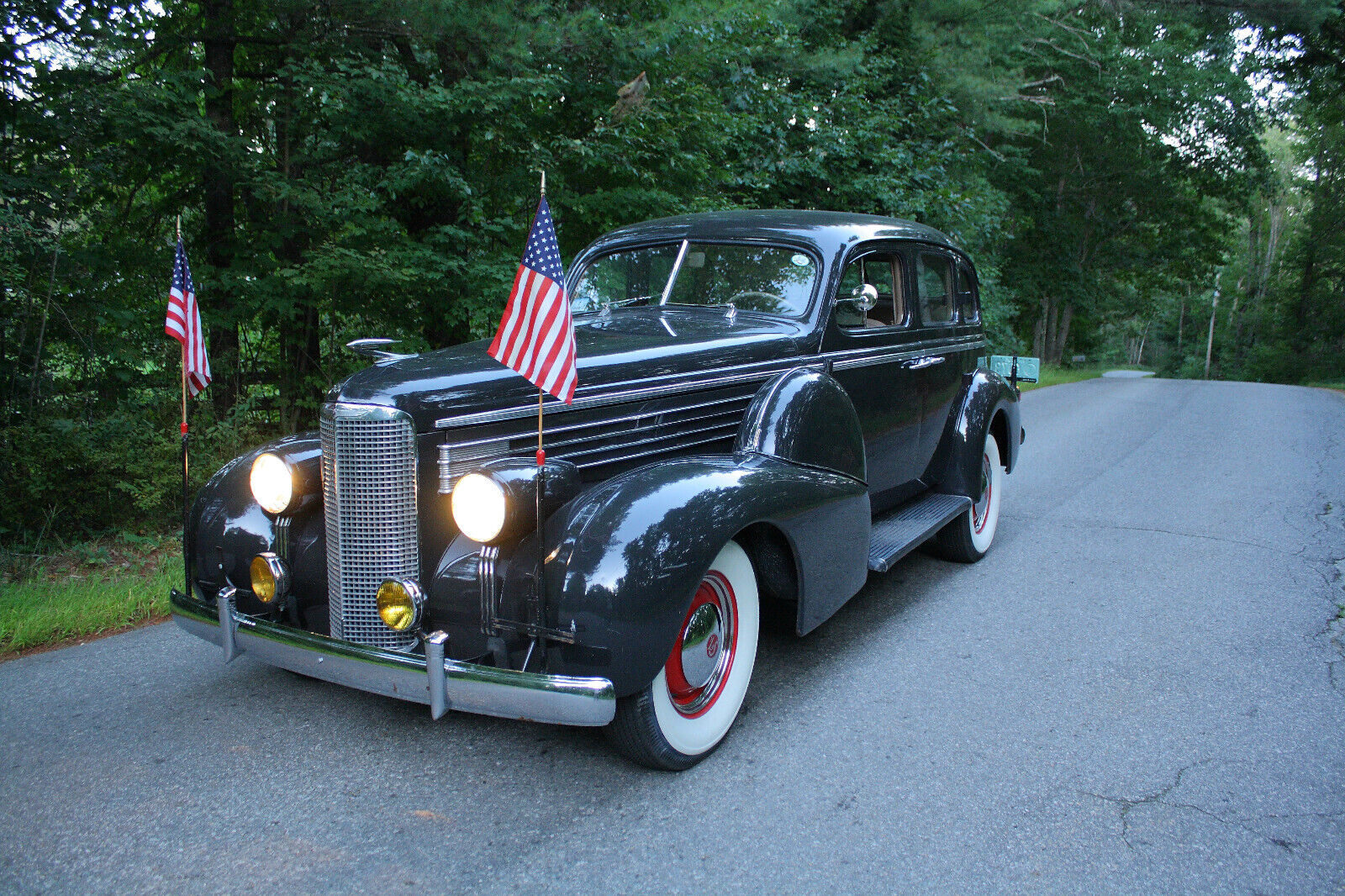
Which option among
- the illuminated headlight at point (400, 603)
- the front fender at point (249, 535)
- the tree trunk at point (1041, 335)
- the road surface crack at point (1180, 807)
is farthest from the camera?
the tree trunk at point (1041, 335)

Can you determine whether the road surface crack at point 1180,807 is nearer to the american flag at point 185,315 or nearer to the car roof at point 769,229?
the car roof at point 769,229

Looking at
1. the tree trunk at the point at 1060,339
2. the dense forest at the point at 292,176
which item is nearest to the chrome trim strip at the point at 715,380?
the dense forest at the point at 292,176

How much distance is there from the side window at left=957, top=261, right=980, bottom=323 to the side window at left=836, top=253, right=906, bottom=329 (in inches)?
31.3

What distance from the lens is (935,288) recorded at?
16.9ft

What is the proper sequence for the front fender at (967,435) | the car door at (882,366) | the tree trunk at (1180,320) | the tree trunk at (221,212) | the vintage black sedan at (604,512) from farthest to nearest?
the tree trunk at (1180,320)
the tree trunk at (221,212)
the front fender at (967,435)
the car door at (882,366)
the vintage black sedan at (604,512)

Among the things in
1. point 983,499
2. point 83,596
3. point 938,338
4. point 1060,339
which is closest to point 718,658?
point 938,338

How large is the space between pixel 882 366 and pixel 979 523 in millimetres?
1442

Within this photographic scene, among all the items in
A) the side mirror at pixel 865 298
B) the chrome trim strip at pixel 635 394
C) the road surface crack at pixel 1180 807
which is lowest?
the road surface crack at pixel 1180 807

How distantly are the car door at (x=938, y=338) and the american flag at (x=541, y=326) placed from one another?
2679 millimetres

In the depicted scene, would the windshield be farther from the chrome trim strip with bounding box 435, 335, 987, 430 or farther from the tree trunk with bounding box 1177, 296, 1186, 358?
the tree trunk with bounding box 1177, 296, 1186, 358

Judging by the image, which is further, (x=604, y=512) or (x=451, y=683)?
(x=604, y=512)

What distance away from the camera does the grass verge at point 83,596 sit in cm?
395

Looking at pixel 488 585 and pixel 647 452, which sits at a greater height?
pixel 647 452

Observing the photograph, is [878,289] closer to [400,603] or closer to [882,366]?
[882,366]
